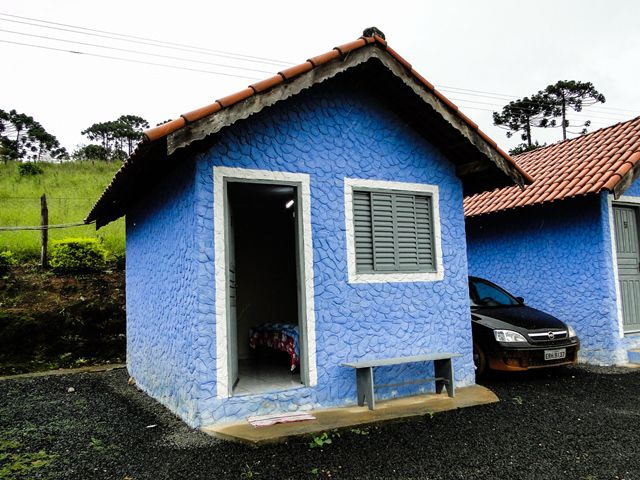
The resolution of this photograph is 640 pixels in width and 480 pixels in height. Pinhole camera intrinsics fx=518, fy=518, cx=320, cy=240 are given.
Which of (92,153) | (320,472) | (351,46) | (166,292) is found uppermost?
(92,153)

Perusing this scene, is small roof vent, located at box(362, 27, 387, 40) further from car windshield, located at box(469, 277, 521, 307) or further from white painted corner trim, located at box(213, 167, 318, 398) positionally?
car windshield, located at box(469, 277, 521, 307)

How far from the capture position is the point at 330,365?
6355mm

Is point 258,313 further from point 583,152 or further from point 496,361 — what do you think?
point 583,152

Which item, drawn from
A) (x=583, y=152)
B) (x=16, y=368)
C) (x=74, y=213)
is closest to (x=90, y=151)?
(x=74, y=213)

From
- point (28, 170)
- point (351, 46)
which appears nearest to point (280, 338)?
point (351, 46)

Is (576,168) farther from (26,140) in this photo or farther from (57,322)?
(26,140)

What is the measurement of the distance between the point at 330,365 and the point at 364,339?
0.60 meters

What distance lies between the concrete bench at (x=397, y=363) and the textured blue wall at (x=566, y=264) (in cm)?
398

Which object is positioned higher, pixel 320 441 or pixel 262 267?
pixel 262 267

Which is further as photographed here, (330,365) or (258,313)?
(258,313)

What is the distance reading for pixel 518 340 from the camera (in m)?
7.98

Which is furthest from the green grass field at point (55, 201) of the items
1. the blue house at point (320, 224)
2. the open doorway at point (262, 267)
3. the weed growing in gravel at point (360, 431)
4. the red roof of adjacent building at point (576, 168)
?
the weed growing in gravel at point (360, 431)

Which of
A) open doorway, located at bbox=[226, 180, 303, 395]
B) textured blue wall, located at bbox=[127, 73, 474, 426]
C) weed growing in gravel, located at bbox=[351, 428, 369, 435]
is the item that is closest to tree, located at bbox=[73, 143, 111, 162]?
open doorway, located at bbox=[226, 180, 303, 395]

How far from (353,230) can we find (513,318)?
133 inches
